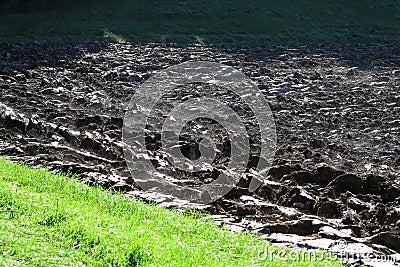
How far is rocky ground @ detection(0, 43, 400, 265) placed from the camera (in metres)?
9.89

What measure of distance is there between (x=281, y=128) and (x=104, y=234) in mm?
9229

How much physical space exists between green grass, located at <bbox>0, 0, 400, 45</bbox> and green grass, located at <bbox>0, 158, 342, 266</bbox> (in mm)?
22440

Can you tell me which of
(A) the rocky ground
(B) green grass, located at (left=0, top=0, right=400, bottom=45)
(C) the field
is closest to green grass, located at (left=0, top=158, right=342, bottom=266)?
(C) the field

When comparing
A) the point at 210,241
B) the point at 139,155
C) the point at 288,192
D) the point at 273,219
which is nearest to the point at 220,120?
the point at 139,155

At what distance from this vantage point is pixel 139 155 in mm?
13086

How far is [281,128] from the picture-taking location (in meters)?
16.3

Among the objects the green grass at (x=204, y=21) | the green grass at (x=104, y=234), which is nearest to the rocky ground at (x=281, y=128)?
the green grass at (x=104, y=234)

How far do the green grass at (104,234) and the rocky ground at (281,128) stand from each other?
837mm

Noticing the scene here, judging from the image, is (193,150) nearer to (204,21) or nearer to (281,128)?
(281,128)

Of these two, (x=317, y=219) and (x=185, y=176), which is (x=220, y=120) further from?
(x=317, y=219)

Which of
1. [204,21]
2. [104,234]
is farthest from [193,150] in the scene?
[204,21]

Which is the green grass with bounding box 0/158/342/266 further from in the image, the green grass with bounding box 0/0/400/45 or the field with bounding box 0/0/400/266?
the green grass with bounding box 0/0/400/45

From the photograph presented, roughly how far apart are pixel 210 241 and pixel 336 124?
30.7 feet

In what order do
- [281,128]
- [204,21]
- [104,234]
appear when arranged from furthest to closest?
1. [204,21]
2. [281,128]
3. [104,234]
